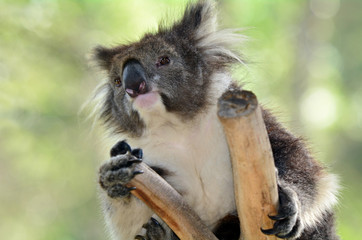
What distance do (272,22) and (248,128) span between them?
12.6 meters

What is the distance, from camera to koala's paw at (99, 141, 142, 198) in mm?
4246

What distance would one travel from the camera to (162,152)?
507 cm

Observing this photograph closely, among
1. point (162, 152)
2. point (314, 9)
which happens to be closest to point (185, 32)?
point (162, 152)

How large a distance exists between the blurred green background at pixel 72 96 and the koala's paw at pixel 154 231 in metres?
5.74

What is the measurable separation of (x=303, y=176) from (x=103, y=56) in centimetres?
265

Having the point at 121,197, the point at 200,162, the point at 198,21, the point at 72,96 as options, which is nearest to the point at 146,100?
the point at 200,162

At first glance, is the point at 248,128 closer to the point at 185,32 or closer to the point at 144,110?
the point at 144,110

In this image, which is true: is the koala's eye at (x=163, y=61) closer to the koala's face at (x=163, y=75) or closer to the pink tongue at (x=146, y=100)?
the koala's face at (x=163, y=75)

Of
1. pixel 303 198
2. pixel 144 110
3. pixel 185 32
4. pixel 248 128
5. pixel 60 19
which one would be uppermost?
pixel 60 19

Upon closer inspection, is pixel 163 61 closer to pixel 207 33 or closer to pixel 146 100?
pixel 146 100

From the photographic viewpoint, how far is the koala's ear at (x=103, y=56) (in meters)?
5.74

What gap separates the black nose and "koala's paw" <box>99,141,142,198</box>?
1.84ft

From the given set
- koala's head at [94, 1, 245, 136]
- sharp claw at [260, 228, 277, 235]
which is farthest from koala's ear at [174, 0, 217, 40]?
sharp claw at [260, 228, 277, 235]

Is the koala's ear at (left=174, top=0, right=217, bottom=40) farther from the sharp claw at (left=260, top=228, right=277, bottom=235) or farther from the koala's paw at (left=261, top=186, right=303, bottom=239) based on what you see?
the sharp claw at (left=260, top=228, right=277, bottom=235)
